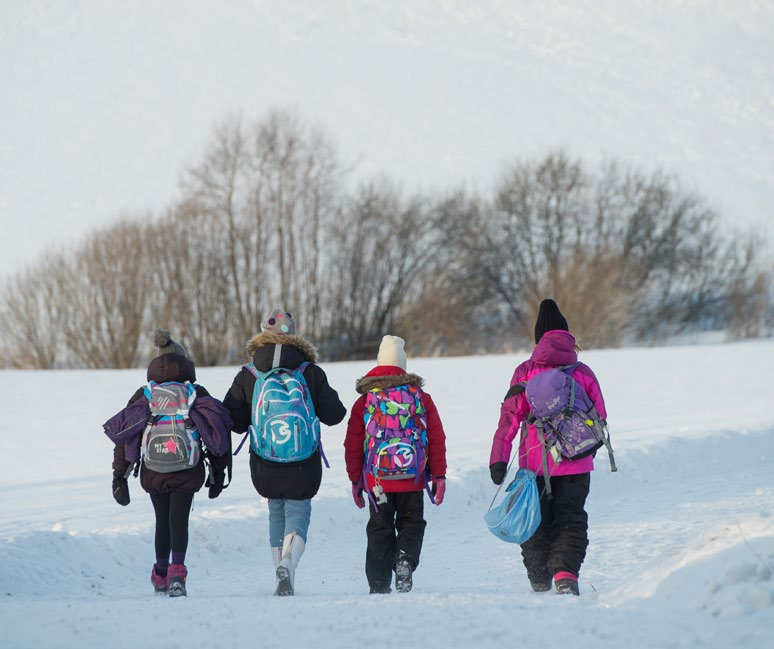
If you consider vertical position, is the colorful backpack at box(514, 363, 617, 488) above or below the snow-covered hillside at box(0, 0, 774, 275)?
below

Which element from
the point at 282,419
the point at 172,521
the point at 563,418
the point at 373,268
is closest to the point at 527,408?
the point at 563,418

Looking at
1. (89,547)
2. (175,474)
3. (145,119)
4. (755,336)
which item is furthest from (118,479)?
(145,119)

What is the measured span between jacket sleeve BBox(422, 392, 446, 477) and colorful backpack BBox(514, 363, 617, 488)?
0.66m

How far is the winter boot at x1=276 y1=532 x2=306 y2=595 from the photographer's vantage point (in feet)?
20.5

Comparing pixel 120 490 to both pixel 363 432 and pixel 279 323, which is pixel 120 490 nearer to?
pixel 279 323

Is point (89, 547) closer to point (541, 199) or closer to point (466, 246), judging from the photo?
point (466, 246)

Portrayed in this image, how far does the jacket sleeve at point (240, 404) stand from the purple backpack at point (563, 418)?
1.76 meters

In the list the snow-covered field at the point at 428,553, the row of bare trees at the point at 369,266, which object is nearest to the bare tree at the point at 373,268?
the row of bare trees at the point at 369,266

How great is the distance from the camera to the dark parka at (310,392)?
6441 mm

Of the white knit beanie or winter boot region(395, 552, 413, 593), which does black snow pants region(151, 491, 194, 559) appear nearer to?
winter boot region(395, 552, 413, 593)

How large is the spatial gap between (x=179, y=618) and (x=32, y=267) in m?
33.3

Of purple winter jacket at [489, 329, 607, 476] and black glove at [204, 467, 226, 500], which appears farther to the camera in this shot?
black glove at [204, 467, 226, 500]

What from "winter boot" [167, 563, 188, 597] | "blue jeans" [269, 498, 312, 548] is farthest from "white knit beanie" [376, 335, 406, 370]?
"winter boot" [167, 563, 188, 597]

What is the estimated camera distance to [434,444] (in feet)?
21.5
